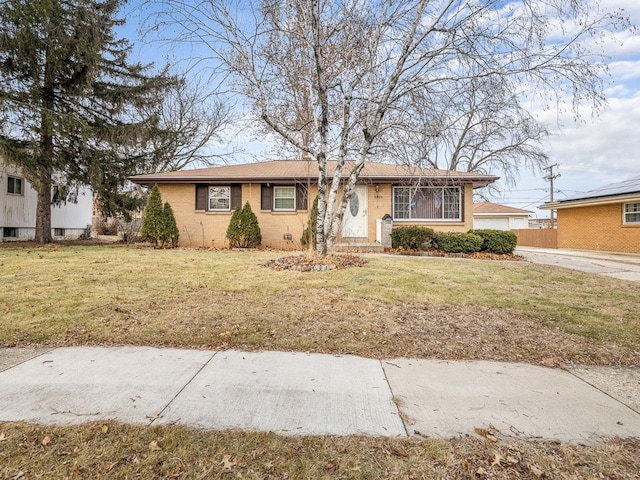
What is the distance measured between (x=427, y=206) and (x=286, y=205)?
5.95 m

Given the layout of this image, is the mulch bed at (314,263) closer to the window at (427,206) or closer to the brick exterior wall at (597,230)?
the window at (427,206)

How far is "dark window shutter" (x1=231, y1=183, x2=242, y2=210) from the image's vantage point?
14.2 m

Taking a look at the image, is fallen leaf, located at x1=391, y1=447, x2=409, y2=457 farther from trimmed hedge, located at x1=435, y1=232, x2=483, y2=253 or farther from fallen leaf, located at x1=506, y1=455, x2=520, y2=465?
trimmed hedge, located at x1=435, y1=232, x2=483, y2=253

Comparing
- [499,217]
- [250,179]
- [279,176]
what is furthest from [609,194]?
[250,179]

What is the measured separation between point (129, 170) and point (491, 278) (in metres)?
15.2

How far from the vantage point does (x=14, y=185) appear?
1717cm

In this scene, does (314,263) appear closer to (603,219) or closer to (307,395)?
(307,395)

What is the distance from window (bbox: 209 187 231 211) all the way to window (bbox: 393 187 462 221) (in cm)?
705

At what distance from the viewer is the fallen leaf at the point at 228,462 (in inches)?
71.4

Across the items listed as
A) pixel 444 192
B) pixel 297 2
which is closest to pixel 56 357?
pixel 297 2

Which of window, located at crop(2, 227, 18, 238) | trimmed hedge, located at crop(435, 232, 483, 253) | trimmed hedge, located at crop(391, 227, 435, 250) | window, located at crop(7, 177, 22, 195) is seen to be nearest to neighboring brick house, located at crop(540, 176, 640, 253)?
trimmed hedge, located at crop(435, 232, 483, 253)

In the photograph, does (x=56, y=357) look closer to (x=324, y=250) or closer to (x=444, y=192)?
(x=324, y=250)

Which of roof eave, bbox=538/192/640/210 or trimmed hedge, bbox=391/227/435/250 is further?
roof eave, bbox=538/192/640/210

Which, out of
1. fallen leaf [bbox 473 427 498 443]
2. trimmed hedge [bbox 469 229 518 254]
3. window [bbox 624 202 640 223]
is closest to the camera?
fallen leaf [bbox 473 427 498 443]
